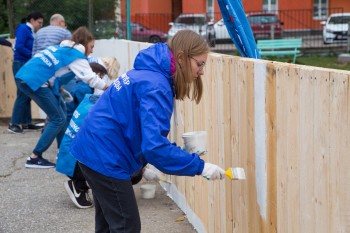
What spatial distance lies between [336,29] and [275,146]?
27415 millimetres

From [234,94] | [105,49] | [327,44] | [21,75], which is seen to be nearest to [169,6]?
[327,44]

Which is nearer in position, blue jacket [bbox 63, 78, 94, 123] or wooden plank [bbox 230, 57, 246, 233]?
wooden plank [bbox 230, 57, 246, 233]

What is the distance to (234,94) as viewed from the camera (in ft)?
15.0

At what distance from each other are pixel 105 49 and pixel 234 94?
22.3 feet

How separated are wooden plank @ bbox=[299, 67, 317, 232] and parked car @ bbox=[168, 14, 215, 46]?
22.5m

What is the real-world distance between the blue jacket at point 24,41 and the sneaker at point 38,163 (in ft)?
9.05

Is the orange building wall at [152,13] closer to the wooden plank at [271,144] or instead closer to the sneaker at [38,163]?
the sneaker at [38,163]

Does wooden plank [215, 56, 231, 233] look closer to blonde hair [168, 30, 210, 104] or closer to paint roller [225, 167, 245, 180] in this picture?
paint roller [225, 167, 245, 180]

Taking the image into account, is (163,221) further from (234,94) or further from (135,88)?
(135,88)

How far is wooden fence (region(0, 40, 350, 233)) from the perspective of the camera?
3.15m

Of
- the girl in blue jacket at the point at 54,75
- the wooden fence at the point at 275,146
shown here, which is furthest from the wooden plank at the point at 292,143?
the girl in blue jacket at the point at 54,75

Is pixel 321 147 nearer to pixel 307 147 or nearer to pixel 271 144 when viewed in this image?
pixel 307 147

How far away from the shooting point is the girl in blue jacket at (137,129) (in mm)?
3541

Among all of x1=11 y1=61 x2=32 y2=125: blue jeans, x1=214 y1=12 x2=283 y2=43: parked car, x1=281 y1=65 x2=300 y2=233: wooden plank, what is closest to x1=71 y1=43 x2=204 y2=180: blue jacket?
x1=281 y1=65 x2=300 y2=233: wooden plank
